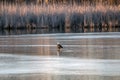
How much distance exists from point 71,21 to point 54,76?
18215 millimetres

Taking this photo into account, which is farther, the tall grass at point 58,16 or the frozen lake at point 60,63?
the tall grass at point 58,16

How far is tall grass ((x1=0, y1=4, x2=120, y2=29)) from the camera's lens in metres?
26.8

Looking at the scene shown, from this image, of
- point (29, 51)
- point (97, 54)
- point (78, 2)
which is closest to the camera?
point (97, 54)

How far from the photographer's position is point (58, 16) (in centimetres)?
2728

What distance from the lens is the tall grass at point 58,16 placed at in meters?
26.8

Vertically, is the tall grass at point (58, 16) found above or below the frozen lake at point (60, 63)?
above

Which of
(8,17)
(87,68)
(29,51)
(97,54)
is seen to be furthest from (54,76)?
(8,17)

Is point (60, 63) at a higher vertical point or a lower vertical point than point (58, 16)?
lower

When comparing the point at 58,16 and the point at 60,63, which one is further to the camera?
the point at 58,16

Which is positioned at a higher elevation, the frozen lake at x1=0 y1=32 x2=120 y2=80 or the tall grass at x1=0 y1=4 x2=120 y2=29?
the tall grass at x1=0 y1=4 x2=120 y2=29

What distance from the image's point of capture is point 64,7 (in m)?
28.5

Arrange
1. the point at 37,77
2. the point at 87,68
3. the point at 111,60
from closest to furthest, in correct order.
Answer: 1. the point at 37,77
2. the point at 87,68
3. the point at 111,60

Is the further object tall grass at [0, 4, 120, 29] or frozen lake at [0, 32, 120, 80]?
tall grass at [0, 4, 120, 29]

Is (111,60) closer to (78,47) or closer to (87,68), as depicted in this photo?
(87,68)
